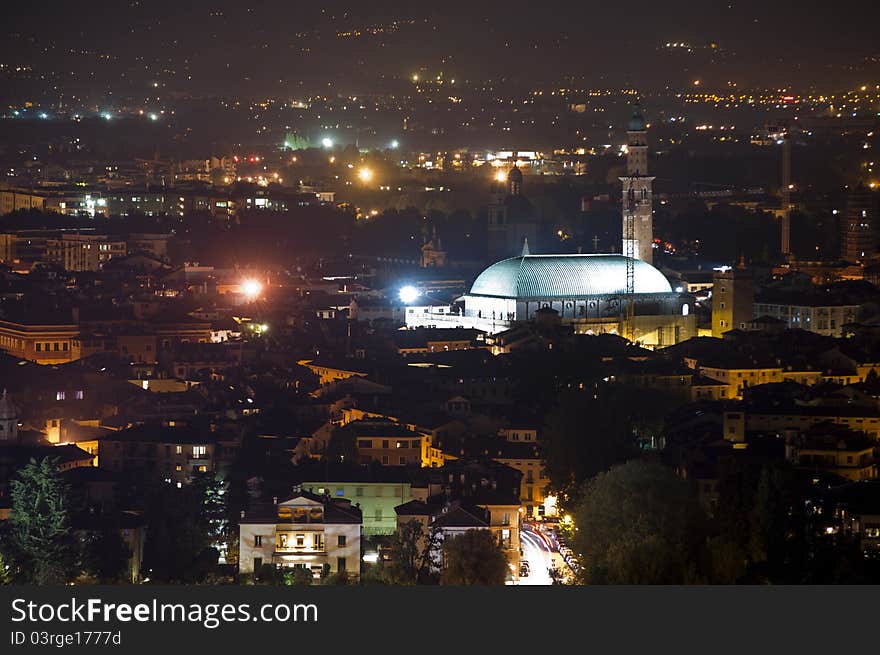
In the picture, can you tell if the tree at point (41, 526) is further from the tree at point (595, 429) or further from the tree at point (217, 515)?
the tree at point (595, 429)

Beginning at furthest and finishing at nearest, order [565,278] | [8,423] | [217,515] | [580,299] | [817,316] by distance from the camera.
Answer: [817,316] < [565,278] < [580,299] < [8,423] < [217,515]

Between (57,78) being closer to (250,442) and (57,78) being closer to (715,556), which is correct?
(250,442)

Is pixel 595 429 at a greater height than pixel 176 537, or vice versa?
pixel 595 429

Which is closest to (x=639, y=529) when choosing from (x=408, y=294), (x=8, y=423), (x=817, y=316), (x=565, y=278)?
(x=8, y=423)

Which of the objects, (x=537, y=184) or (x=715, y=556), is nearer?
(x=715, y=556)

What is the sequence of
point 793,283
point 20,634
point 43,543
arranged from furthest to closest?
1. point 793,283
2. point 43,543
3. point 20,634

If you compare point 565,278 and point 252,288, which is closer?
point 565,278

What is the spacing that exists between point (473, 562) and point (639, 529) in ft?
5.16

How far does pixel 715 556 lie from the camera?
915 inches

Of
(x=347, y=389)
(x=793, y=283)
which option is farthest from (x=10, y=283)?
(x=347, y=389)

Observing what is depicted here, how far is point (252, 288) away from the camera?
53.5m

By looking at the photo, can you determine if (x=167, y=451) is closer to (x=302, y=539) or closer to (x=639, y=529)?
(x=302, y=539)

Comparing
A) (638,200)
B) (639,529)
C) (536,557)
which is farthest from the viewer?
(638,200)

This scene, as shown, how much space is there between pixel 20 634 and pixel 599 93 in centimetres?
7275
